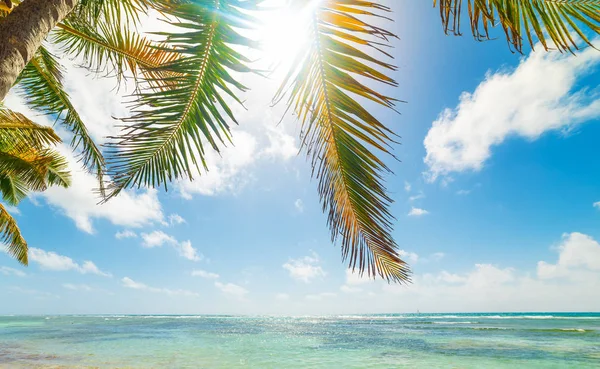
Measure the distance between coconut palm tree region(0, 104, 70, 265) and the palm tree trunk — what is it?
3829mm

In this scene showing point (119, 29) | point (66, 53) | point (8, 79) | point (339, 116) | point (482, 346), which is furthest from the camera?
point (482, 346)

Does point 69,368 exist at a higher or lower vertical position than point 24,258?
lower

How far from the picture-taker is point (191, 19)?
172 centimetres

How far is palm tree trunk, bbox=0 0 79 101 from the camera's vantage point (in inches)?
60.3

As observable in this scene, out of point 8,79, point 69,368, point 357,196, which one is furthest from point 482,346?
point 8,79

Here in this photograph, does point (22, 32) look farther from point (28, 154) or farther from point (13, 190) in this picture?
point (13, 190)

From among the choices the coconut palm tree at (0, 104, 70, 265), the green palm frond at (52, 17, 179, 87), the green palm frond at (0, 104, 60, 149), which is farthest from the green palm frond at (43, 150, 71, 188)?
the green palm frond at (52, 17, 179, 87)

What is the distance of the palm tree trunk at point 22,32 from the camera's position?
1.53m

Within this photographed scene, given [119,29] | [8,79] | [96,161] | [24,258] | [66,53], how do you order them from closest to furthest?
[8,79], [119,29], [66,53], [96,161], [24,258]

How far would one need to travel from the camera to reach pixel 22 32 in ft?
5.27

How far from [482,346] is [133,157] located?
20855 millimetres

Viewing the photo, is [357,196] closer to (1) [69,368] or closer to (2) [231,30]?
(2) [231,30]

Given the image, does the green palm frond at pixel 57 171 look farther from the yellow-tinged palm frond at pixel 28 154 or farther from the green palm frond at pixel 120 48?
the green palm frond at pixel 120 48

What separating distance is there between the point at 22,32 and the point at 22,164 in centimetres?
620
